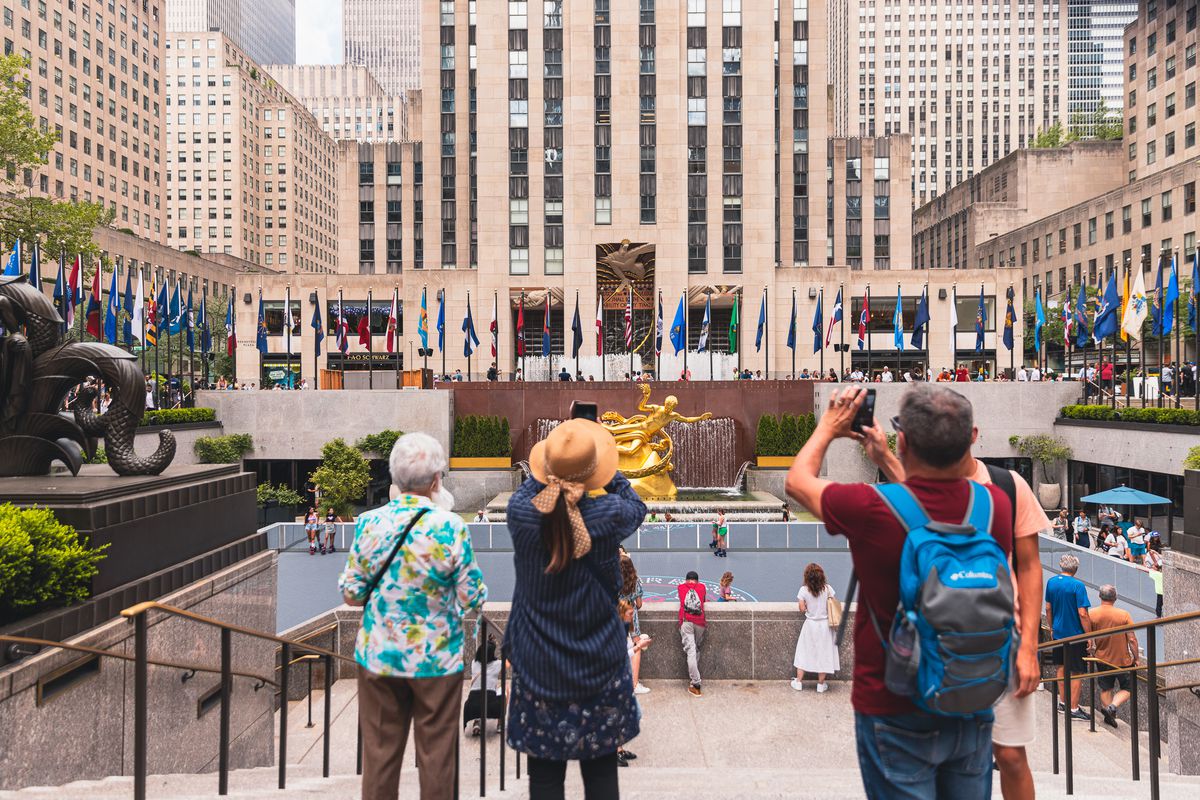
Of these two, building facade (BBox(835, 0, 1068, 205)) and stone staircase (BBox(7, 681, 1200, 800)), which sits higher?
building facade (BBox(835, 0, 1068, 205))

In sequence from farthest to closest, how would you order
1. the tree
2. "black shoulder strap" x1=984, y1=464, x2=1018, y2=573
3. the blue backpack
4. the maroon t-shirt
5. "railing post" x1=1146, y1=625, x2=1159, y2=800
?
1. the tree
2. "railing post" x1=1146, y1=625, x2=1159, y2=800
3. "black shoulder strap" x1=984, y1=464, x2=1018, y2=573
4. the maroon t-shirt
5. the blue backpack

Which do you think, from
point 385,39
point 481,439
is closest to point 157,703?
point 481,439

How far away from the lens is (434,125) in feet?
177

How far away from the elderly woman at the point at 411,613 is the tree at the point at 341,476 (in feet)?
78.3

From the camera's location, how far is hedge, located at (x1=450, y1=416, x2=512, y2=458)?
30.1 metres

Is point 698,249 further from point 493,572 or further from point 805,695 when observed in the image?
point 805,695

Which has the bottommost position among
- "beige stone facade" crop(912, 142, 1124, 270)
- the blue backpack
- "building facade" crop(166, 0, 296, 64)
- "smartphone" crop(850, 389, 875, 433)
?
the blue backpack

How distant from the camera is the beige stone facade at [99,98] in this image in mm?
60281

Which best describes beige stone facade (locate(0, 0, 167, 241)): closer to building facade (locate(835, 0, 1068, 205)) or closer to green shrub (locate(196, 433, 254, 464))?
green shrub (locate(196, 433, 254, 464))

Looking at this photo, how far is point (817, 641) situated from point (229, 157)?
10651 centimetres

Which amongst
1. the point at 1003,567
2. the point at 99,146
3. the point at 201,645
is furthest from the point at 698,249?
the point at 99,146

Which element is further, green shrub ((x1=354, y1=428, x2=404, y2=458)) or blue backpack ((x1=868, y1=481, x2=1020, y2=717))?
green shrub ((x1=354, y1=428, x2=404, y2=458))

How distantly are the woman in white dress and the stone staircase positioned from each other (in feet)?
1.10

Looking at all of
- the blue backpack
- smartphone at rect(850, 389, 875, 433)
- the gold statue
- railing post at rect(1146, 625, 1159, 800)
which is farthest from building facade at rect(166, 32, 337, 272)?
the blue backpack
